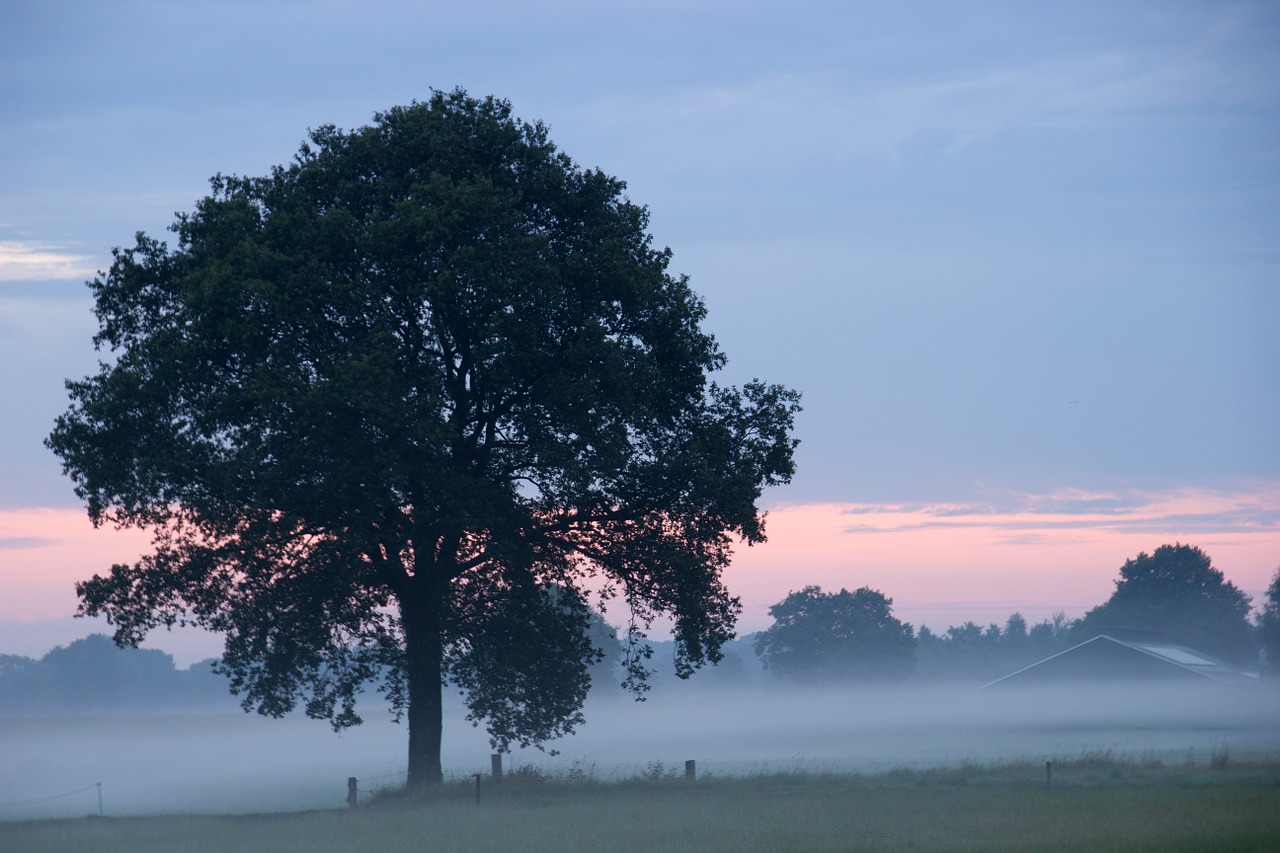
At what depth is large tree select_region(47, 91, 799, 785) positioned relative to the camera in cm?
2866

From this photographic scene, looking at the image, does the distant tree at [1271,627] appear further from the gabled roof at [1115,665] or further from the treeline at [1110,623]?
the gabled roof at [1115,665]

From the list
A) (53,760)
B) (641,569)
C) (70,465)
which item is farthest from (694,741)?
(70,465)

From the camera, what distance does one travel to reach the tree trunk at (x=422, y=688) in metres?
32.0

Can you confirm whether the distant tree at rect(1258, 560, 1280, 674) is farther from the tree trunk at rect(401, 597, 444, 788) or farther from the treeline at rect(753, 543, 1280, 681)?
the tree trunk at rect(401, 597, 444, 788)

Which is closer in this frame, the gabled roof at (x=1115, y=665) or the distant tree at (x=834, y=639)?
the gabled roof at (x=1115, y=665)

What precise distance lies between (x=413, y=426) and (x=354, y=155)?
28.7 ft

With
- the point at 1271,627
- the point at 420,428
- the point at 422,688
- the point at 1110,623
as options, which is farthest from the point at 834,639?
the point at 420,428

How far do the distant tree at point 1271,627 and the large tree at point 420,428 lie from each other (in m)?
173

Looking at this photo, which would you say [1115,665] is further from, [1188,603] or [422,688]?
[422,688]

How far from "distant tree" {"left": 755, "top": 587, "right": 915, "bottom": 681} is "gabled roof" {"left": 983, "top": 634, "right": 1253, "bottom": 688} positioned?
6287 centimetres

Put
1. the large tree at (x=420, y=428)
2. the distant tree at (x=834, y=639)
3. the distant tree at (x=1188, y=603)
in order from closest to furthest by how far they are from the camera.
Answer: the large tree at (x=420, y=428)
the distant tree at (x=1188, y=603)
the distant tree at (x=834, y=639)

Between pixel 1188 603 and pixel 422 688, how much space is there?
162 m

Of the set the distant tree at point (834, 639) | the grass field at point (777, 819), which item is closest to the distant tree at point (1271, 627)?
the distant tree at point (834, 639)

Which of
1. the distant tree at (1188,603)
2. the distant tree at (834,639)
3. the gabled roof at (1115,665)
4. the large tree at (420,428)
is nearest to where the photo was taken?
the large tree at (420,428)
